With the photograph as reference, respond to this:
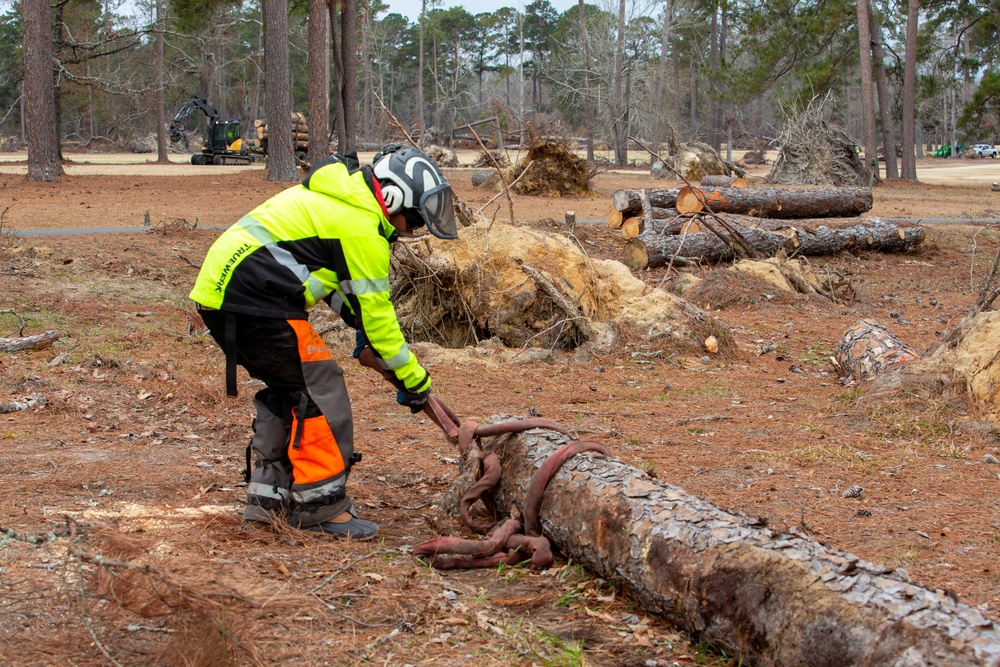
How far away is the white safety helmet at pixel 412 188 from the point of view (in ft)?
13.3

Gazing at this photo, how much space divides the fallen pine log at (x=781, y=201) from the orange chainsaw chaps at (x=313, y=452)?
11.7m

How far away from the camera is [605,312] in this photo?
973 cm

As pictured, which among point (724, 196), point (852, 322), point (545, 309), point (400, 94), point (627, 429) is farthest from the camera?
point (400, 94)

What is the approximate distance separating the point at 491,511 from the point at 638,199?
39.8 ft

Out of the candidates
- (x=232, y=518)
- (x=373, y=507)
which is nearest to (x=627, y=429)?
(x=373, y=507)

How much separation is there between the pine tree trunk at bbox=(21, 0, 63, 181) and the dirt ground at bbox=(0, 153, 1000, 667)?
9835mm

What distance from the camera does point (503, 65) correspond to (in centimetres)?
7294

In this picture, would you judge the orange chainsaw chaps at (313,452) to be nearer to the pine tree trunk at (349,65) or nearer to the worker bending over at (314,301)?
the worker bending over at (314,301)

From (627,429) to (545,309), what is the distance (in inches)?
117

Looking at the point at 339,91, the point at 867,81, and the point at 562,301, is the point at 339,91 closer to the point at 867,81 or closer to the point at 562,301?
the point at 562,301

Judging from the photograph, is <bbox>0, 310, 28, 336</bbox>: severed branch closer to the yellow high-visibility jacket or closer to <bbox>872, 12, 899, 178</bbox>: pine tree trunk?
the yellow high-visibility jacket

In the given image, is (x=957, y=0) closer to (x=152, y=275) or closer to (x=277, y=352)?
(x=152, y=275)

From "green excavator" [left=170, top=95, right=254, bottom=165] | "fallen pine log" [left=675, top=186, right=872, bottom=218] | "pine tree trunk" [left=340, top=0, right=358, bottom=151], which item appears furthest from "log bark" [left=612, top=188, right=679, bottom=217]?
"green excavator" [left=170, top=95, right=254, bottom=165]

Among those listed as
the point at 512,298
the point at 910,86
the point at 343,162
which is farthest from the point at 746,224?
the point at 910,86
